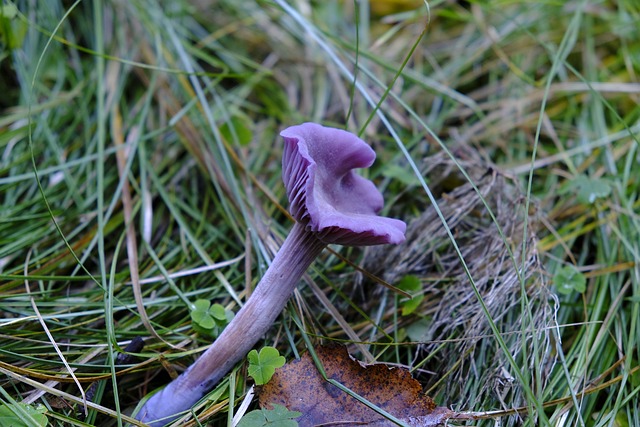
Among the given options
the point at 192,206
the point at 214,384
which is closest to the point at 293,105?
the point at 192,206

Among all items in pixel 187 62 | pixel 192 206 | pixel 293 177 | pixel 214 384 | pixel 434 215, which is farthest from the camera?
pixel 187 62

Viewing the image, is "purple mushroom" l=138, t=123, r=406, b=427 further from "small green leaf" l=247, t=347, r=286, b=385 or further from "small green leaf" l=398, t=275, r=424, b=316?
"small green leaf" l=398, t=275, r=424, b=316

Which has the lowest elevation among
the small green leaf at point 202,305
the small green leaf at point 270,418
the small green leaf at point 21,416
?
the small green leaf at point 270,418

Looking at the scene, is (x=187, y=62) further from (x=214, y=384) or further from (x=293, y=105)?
(x=214, y=384)

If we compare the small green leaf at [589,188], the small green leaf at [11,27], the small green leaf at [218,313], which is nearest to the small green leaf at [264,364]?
the small green leaf at [218,313]

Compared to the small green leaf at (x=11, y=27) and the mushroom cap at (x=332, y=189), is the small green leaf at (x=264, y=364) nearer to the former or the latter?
the mushroom cap at (x=332, y=189)

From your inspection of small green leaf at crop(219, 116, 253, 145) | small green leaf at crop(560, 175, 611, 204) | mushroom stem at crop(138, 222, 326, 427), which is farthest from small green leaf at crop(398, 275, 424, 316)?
small green leaf at crop(219, 116, 253, 145)

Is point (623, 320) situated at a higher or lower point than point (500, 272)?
lower
